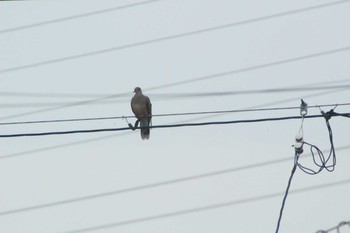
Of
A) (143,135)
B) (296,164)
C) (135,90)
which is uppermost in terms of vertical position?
(135,90)

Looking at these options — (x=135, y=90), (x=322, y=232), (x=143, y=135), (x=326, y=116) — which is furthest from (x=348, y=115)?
(x=135, y=90)

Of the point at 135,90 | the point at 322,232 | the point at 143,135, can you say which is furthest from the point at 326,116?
the point at 135,90

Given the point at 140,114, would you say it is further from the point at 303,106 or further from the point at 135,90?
the point at 303,106

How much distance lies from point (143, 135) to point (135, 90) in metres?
0.75

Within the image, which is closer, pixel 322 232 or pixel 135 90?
pixel 322 232

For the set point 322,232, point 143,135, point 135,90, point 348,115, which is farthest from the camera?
point 135,90

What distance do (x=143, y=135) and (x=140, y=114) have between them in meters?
0.20

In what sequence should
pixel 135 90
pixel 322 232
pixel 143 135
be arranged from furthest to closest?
1. pixel 135 90
2. pixel 143 135
3. pixel 322 232

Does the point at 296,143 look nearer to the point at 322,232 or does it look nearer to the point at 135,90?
the point at 322,232

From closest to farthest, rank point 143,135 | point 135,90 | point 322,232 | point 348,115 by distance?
1. point 322,232
2. point 348,115
3. point 143,135
4. point 135,90

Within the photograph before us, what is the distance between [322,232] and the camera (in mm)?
5555

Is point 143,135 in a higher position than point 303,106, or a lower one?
higher

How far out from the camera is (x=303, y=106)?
677 centimetres

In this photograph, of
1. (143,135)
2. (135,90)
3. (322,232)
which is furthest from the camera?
(135,90)
